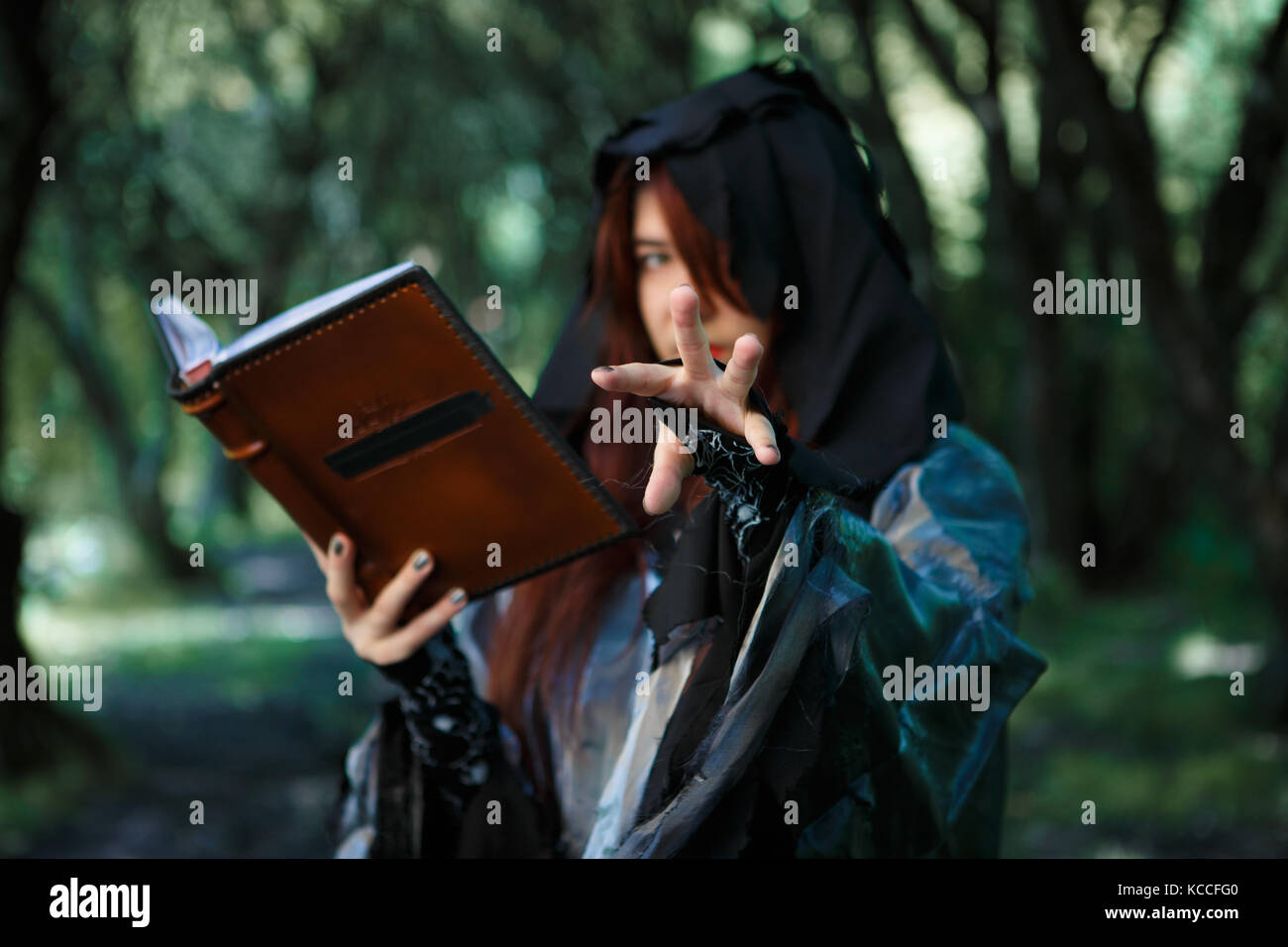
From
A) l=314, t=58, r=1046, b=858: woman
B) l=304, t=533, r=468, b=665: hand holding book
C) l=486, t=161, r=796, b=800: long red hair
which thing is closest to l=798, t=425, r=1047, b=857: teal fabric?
l=314, t=58, r=1046, b=858: woman

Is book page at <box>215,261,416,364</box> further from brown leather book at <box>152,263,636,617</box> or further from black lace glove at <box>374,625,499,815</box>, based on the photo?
black lace glove at <box>374,625,499,815</box>

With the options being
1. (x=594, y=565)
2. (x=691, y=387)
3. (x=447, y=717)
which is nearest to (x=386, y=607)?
(x=447, y=717)

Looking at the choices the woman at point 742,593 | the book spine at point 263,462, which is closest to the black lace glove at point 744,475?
the woman at point 742,593

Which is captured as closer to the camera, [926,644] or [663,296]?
[926,644]

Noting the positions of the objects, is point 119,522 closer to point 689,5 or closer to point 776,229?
point 689,5

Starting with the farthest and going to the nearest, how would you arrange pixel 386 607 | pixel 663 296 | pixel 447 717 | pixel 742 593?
pixel 663 296
pixel 447 717
pixel 386 607
pixel 742 593

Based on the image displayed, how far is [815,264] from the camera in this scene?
2.03 m

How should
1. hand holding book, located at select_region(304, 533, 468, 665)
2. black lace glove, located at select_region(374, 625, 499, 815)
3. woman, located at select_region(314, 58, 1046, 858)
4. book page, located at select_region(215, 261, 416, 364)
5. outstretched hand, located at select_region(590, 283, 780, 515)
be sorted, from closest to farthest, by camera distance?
outstretched hand, located at select_region(590, 283, 780, 515), woman, located at select_region(314, 58, 1046, 858), book page, located at select_region(215, 261, 416, 364), hand holding book, located at select_region(304, 533, 468, 665), black lace glove, located at select_region(374, 625, 499, 815)

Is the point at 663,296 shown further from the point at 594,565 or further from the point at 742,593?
the point at 742,593

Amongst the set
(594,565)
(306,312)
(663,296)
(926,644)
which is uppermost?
(663,296)

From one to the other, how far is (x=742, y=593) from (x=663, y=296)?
0.73 m

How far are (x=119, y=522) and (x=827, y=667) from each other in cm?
1467

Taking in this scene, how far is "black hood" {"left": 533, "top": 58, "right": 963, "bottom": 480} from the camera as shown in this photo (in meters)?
1.95

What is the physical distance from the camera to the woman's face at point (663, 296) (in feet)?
6.66
